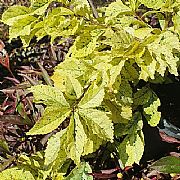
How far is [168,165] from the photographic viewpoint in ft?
4.12

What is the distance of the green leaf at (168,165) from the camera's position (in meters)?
1.25

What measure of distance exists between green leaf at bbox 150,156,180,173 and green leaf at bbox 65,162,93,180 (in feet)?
0.60

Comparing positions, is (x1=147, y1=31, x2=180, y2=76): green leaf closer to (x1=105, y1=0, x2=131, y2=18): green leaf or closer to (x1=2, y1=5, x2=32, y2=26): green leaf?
(x1=105, y1=0, x2=131, y2=18): green leaf

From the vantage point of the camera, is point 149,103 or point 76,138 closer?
point 76,138

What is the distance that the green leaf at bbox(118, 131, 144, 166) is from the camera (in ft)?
4.21

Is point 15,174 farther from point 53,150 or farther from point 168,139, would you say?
point 168,139

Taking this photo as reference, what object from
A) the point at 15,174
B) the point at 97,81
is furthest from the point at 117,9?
the point at 15,174

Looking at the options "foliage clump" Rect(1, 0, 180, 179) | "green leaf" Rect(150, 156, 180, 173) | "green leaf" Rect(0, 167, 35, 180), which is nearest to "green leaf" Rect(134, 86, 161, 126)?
"foliage clump" Rect(1, 0, 180, 179)

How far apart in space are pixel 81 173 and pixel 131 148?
158 millimetres

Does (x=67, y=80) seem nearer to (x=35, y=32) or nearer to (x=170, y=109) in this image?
(x=35, y=32)

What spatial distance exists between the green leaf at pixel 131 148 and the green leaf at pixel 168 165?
56 millimetres

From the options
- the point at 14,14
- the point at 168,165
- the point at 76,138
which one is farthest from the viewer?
the point at 14,14

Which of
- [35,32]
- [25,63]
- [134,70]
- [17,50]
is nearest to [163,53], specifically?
[134,70]

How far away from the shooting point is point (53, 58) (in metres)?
1.79
